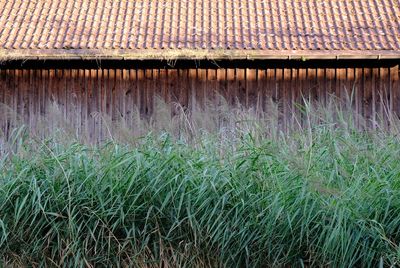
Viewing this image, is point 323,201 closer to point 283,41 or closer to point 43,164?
point 43,164

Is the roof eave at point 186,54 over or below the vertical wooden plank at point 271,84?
over

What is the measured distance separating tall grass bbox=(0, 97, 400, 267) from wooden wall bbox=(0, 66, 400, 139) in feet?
16.4

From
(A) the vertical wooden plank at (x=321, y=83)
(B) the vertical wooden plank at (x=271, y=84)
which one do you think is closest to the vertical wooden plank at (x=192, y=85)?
(B) the vertical wooden plank at (x=271, y=84)

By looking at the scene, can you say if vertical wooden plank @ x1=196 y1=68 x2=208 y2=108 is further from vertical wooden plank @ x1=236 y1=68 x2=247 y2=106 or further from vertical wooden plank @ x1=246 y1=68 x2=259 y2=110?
vertical wooden plank @ x1=246 y1=68 x2=259 y2=110

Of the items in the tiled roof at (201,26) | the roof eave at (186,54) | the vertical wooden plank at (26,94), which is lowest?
the vertical wooden plank at (26,94)

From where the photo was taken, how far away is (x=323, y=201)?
4840 millimetres

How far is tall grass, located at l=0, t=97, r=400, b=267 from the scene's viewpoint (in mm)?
4797

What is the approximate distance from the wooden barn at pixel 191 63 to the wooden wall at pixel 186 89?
1cm

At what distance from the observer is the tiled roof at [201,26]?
397 inches

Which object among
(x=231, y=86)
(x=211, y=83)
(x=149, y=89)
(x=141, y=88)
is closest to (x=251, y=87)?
(x=231, y=86)

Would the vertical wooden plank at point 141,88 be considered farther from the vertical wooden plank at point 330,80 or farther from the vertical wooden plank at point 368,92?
the vertical wooden plank at point 368,92

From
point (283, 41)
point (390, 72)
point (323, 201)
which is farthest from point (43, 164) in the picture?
point (390, 72)

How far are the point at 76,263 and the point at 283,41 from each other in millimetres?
6051

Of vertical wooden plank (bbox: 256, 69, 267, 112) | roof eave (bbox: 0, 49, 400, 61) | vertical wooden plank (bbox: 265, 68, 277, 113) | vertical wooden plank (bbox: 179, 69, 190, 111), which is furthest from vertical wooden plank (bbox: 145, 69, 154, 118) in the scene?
vertical wooden plank (bbox: 265, 68, 277, 113)
